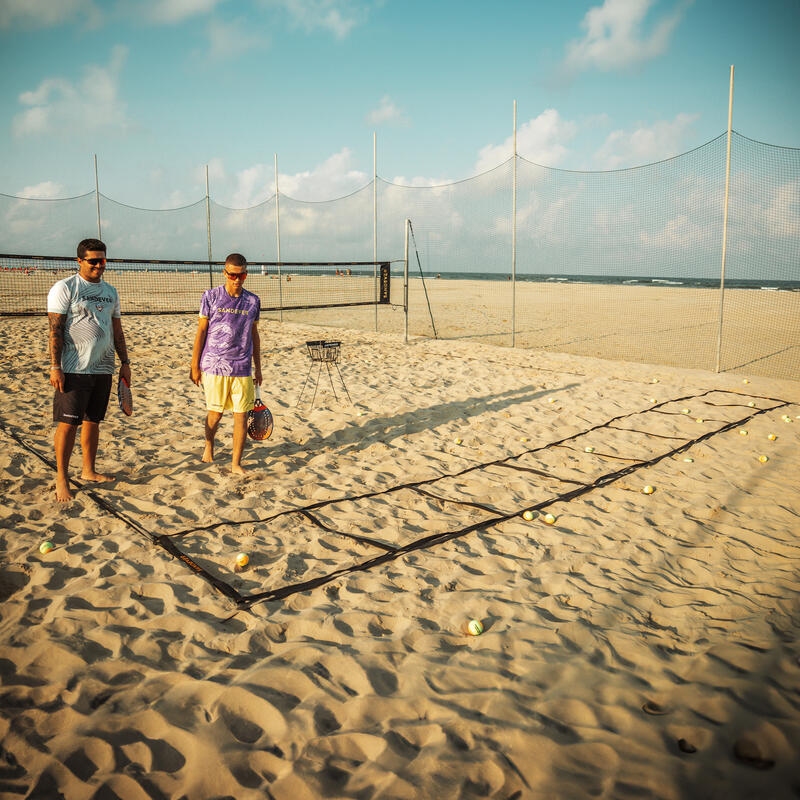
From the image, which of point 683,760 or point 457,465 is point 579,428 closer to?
point 457,465

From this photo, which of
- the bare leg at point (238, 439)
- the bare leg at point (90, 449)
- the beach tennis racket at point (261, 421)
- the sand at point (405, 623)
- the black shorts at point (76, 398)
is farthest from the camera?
the beach tennis racket at point (261, 421)

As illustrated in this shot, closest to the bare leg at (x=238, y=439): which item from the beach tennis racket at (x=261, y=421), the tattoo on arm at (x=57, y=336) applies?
the beach tennis racket at (x=261, y=421)

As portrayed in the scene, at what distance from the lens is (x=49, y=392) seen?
696 centimetres

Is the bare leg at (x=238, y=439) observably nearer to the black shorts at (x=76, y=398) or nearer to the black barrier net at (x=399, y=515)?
the black barrier net at (x=399, y=515)

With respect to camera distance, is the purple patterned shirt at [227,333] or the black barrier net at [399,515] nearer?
the black barrier net at [399,515]

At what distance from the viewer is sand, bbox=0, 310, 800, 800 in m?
1.83

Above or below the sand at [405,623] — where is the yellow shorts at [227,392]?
above

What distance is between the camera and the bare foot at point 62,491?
12.6ft

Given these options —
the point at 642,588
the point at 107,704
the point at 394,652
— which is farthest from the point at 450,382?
the point at 107,704

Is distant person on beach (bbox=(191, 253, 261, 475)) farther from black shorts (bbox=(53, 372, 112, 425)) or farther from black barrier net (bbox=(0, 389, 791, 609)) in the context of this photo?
black barrier net (bbox=(0, 389, 791, 609))

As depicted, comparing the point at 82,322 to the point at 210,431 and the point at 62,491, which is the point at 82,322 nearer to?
the point at 62,491

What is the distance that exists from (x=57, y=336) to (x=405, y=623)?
2.98m

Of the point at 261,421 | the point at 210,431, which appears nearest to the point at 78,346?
the point at 210,431

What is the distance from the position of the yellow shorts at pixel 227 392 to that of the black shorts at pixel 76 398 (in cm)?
79
